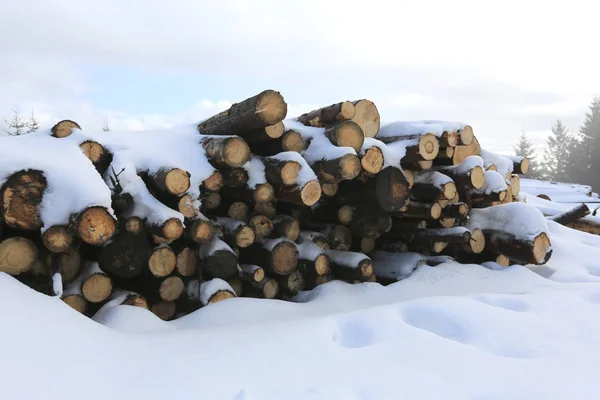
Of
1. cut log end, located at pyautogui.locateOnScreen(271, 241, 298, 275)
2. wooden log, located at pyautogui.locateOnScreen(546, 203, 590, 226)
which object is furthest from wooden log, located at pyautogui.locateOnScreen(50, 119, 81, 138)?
wooden log, located at pyautogui.locateOnScreen(546, 203, 590, 226)

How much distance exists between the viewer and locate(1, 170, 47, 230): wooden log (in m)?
2.73

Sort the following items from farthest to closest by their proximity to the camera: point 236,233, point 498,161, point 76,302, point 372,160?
point 498,161 → point 372,160 → point 236,233 → point 76,302

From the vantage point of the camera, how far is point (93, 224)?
109 inches

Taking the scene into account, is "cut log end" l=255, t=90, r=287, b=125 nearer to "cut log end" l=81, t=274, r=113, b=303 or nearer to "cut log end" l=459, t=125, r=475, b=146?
"cut log end" l=81, t=274, r=113, b=303

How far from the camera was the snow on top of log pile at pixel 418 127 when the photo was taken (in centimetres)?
433

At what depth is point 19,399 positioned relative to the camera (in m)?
1.74

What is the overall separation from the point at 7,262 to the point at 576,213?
6912 millimetres

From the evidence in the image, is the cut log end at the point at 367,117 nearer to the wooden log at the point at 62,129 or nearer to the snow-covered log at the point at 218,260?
the snow-covered log at the point at 218,260

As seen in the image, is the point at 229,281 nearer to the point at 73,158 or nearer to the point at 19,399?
the point at 73,158

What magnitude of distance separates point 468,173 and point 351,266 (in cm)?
154

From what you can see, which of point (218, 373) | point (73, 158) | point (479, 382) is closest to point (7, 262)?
point (73, 158)

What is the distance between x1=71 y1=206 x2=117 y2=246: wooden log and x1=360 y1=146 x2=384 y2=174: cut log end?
2181 mm

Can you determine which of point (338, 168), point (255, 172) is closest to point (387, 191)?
point (338, 168)

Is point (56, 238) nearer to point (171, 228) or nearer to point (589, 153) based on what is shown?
point (171, 228)
